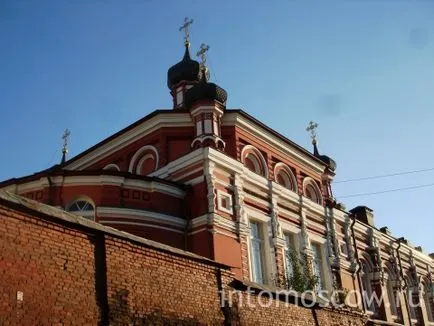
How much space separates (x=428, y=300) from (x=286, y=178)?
1449cm

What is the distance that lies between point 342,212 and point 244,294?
15.2m

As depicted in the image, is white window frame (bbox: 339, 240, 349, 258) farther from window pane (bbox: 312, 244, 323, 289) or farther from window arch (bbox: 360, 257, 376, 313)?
window arch (bbox: 360, 257, 376, 313)

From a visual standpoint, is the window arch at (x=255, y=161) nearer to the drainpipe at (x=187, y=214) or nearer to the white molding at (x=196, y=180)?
the white molding at (x=196, y=180)

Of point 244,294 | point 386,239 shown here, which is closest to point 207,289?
point 244,294

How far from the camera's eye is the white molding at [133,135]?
19.5m

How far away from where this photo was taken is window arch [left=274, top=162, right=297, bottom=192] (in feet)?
71.3

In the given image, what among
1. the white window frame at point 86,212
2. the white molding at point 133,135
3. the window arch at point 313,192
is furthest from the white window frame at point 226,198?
the window arch at point 313,192

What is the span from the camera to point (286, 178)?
2205cm

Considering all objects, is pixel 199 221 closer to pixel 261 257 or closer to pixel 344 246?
pixel 261 257

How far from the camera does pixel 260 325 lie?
962 cm

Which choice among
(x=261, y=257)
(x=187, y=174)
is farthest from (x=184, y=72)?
(x=261, y=257)

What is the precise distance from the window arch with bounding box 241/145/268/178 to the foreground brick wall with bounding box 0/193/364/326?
37.1ft

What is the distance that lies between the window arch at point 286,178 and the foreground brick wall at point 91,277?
42.1 ft

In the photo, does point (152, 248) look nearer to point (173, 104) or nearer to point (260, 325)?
point (260, 325)
